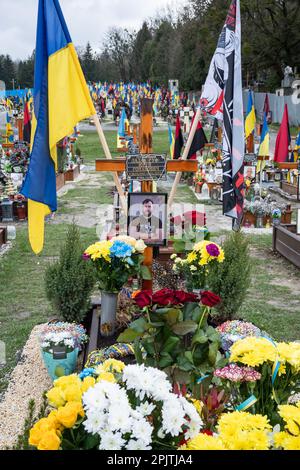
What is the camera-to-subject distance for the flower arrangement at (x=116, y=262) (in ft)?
17.9

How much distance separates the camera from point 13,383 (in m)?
5.36

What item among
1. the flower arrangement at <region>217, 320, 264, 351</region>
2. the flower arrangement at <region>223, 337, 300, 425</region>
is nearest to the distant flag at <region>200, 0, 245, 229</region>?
the flower arrangement at <region>217, 320, 264, 351</region>

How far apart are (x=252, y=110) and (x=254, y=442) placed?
16168mm

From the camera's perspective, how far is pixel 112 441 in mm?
1995

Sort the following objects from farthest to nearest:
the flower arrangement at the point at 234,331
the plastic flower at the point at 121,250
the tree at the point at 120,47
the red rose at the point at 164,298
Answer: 1. the tree at the point at 120,47
2. the plastic flower at the point at 121,250
3. the flower arrangement at the point at 234,331
4. the red rose at the point at 164,298

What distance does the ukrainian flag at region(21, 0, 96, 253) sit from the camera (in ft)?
17.2

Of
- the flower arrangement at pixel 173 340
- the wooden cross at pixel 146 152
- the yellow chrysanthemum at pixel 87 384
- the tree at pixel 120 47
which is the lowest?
the flower arrangement at pixel 173 340

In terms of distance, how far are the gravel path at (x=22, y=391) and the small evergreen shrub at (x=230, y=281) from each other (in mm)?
2068

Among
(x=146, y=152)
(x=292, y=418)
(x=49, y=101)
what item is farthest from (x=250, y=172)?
(x=292, y=418)

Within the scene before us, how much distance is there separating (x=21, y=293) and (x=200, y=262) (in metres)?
3.65

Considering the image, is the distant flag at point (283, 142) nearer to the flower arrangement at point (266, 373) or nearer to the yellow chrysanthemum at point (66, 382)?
the flower arrangement at point (266, 373)

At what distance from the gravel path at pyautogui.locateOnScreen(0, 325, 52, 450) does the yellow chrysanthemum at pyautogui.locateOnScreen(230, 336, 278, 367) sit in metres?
2.23

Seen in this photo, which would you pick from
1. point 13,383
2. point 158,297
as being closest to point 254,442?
point 158,297

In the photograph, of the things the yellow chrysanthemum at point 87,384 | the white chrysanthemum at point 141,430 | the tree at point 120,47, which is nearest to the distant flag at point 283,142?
the yellow chrysanthemum at point 87,384
